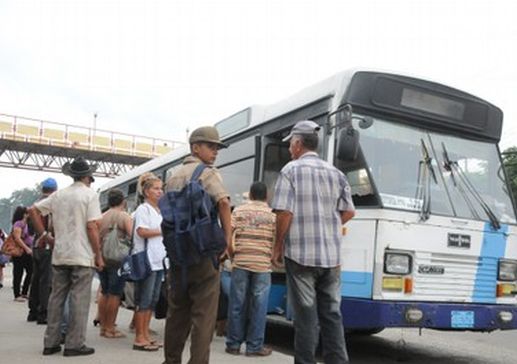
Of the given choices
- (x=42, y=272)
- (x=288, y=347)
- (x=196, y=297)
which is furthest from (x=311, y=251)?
(x=42, y=272)

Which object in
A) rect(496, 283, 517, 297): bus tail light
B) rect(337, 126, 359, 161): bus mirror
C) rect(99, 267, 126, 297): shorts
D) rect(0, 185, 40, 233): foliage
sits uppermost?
rect(337, 126, 359, 161): bus mirror

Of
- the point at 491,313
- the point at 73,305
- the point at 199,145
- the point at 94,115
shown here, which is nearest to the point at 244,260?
the point at 73,305

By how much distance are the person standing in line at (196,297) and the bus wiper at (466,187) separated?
3.39 m

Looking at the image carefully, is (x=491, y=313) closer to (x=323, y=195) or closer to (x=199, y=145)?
(x=323, y=195)

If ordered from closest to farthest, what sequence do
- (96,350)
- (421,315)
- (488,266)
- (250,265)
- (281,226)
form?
(281,226) → (96,350) → (421,315) → (250,265) → (488,266)

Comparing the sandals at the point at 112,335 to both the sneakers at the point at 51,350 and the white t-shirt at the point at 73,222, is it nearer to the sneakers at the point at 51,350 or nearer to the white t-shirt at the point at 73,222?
the sneakers at the point at 51,350

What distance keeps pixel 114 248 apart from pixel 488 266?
4290 millimetres

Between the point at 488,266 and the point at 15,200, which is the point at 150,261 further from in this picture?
the point at 15,200

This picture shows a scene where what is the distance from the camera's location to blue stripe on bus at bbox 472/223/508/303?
22.0ft

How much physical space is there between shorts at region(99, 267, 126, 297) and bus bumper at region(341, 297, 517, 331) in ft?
8.51

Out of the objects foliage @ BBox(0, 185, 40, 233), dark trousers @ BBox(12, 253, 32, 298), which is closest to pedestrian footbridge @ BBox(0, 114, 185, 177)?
dark trousers @ BBox(12, 253, 32, 298)

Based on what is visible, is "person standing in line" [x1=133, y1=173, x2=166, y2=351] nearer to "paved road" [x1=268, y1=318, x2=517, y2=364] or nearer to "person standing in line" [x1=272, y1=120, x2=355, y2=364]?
"person standing in line" [x1=272, y1=120, x2=355, y2=364]

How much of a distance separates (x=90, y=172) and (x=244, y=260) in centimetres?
189

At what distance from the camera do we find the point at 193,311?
4422 mm
